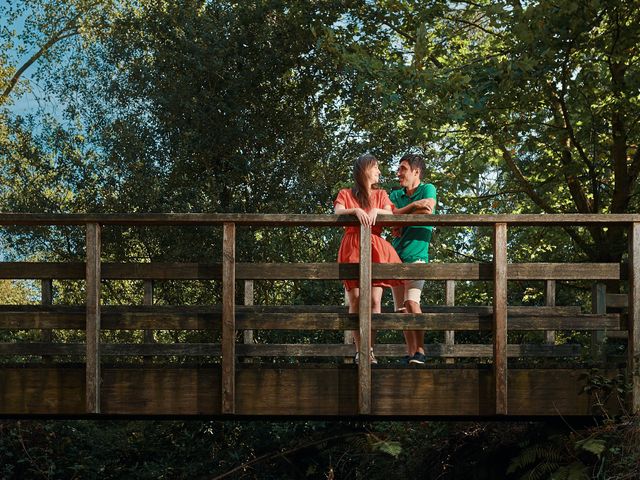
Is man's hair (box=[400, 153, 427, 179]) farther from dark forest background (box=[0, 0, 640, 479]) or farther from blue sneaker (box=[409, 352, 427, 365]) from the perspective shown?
dark forest background (box=[0, 0, 640, 479])

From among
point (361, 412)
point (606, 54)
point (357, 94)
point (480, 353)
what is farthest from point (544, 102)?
point (361, 412)

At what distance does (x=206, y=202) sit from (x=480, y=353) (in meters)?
7.35

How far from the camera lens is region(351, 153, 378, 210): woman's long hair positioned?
818 cm

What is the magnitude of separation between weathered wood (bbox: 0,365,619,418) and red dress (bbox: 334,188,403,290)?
837mm

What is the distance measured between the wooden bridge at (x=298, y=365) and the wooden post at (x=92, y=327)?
1 centimetres

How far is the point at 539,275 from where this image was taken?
329 inches

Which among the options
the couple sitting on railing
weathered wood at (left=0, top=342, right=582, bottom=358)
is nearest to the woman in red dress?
the couple sitting on railing

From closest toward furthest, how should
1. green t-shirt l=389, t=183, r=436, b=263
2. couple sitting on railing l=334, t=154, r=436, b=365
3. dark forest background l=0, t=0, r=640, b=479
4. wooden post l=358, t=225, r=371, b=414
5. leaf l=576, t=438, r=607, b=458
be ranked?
leaf l=576, t=438, r=607, b=458, wooden post l=358, t=225, r=371, b=414, couple sitting on railing l=334, t=154, r=436, b=365, green t-shirt l=389, t=183, r=436, b=263, dark forest background l=0, t=0, r=640, b=479

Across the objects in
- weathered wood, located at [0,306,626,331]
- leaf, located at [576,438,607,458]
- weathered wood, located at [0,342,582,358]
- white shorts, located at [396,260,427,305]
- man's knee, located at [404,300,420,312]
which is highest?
white shorts, located at [396,260,427,305]

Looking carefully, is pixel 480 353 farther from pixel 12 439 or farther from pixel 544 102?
pixel 12 439

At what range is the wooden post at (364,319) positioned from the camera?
8.12 meters

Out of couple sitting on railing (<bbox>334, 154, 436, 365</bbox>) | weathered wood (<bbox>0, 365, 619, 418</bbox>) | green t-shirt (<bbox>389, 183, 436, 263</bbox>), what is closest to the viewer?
couple sitting on railing (<bbox>334, 154, 436, 365</bbox>)

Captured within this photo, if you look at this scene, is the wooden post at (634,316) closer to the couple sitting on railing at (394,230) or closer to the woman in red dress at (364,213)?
the couple sitting on railing at (394,230)

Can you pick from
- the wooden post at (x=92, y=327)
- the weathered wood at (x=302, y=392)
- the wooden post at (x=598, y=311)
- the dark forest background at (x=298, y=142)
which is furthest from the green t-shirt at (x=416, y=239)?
the dark forest background at (x=298, y=142)
